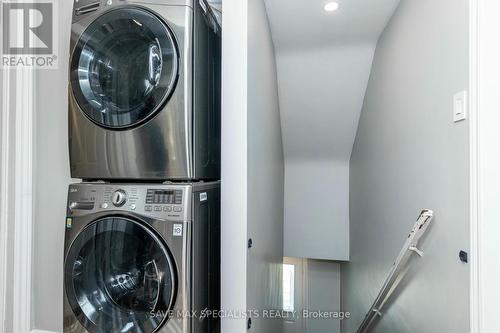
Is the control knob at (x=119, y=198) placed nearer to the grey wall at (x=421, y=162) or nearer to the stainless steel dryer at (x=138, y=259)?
the stainless steel dryer at (x=138, y=259)

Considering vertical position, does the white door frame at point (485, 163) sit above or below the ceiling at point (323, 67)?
below

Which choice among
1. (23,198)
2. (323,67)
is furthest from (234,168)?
(323,67)

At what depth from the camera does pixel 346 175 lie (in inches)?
144

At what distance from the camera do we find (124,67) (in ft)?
4.25

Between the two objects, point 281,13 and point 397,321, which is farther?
point 281,13

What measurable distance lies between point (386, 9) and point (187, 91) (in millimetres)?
1760

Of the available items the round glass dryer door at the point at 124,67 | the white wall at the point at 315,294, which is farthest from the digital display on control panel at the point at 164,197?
the white wall at the point at 315,294

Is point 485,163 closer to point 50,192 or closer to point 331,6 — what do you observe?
point 331,6

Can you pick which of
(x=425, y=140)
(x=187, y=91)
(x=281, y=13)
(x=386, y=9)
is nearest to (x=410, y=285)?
(x=425, y=140)

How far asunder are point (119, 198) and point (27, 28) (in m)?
1.33

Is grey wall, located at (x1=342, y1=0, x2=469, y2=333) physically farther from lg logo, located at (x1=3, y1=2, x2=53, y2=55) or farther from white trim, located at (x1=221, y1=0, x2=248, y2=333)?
lg logo, located at (x1=3, y1=2, x2=53, y2=55)

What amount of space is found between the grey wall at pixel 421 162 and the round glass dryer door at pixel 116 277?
53.4 inches

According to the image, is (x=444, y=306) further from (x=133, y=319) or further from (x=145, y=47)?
(x=145, y=47)

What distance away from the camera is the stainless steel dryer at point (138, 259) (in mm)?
1152
